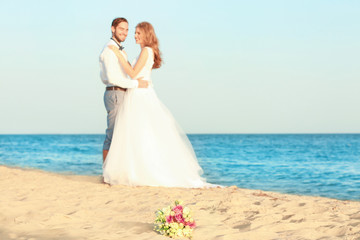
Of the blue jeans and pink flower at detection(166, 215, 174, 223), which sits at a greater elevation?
the blue jeans

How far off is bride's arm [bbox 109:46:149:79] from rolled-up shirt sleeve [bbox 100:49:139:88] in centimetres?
7

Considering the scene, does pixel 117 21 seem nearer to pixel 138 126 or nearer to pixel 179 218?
pixel 138 126

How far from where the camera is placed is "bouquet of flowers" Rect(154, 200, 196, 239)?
3.73 meters

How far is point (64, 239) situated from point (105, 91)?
352cm

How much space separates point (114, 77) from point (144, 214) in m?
2.61

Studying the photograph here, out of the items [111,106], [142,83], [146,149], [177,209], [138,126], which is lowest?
[177,209]

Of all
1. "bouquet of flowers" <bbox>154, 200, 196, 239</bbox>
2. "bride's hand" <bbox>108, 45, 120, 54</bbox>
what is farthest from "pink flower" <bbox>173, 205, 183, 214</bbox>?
"bride's hand" <bbox>108, 45, 120, 54</bbox>

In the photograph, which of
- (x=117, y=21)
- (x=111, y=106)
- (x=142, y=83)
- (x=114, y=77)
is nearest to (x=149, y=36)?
(x=117, y=21)

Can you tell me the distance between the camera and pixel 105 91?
6801mm

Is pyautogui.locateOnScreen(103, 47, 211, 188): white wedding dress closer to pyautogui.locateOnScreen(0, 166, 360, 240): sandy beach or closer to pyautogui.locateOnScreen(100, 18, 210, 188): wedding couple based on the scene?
pyautogui.locateOnScreen(100, 18, 210, 188): wedding couple

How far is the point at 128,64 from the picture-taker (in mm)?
6613

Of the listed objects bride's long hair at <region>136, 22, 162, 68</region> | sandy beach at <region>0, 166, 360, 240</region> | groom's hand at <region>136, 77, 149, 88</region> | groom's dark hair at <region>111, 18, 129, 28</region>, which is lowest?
sandy beach at <region>0, 166, 360, 240</region>

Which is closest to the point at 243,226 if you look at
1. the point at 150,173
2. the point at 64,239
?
the point at 64,239

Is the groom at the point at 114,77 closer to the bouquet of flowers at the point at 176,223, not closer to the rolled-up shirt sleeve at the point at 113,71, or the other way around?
the rolled-up shirt sleeve at the point at 113,71
